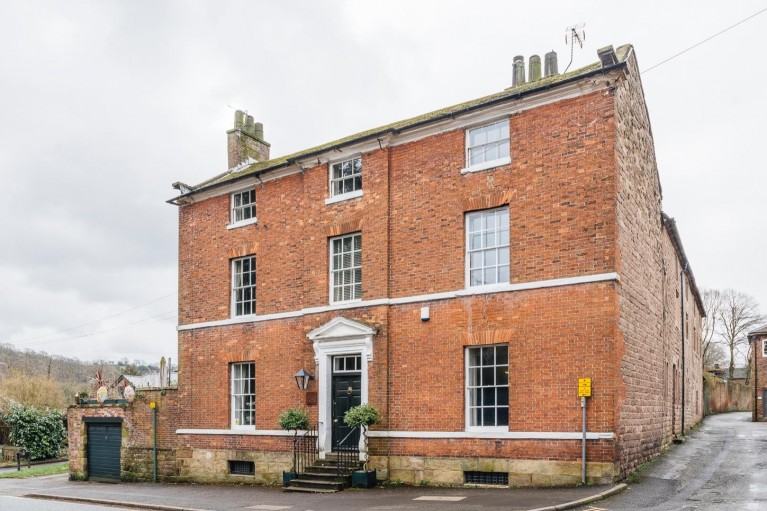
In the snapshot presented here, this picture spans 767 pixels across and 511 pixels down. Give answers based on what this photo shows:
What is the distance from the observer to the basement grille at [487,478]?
1549 cm

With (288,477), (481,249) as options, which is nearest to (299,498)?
(288,477)

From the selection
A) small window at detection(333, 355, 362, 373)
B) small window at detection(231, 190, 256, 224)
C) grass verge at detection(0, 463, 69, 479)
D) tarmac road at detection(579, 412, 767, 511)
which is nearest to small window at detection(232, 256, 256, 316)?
small window at detection(231, 190, 256, 224)

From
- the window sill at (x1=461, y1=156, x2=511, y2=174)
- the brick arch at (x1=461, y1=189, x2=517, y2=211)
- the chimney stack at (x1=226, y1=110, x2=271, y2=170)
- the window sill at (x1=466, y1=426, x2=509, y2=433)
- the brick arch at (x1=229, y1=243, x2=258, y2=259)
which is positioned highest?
the chimney stack at (x1=226, y1=110, x2=271, y2=170)

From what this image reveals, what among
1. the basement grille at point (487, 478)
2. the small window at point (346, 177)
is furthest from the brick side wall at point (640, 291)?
the small window at point (346, 177)

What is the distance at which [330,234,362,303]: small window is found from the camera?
18.9 metres

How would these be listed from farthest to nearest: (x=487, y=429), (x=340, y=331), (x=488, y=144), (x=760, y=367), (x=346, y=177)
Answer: (x=760, y=367), (x=346, y=177), (x=340, y=331), (x=488, y=144), (x=487, y=429)

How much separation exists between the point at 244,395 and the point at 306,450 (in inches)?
130

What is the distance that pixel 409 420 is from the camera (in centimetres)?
1714

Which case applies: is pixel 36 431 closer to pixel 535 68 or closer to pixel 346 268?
pixel 346 268

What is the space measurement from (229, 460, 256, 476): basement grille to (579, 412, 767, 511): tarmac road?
10812mm

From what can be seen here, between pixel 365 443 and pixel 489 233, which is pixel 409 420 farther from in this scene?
pixel 489 233

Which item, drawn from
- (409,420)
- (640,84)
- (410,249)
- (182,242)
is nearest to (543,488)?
(409,420)

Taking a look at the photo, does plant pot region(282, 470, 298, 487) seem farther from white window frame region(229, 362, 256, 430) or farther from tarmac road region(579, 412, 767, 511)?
tarmac road region(579, 412, 767, 511)

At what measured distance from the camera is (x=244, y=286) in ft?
71.9
